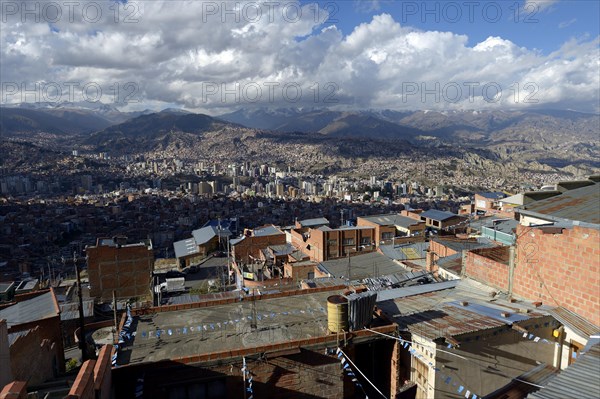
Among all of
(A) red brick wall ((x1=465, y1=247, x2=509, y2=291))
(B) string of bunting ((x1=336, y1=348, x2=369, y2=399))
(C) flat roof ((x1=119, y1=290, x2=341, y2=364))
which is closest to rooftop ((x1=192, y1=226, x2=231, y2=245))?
(A) red brick wall ((x1=465, y1=247, x2=509, y2=291))

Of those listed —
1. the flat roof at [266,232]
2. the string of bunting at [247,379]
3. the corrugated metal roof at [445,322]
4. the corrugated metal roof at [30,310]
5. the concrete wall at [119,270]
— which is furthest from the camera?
the flat roof at [266,232]

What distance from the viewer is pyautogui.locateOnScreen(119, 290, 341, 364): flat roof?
246 inches

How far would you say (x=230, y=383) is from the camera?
19.2 feet

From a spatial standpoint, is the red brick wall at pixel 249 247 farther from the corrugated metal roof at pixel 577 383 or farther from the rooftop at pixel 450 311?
the corrugated metal roof at pixel 577 383

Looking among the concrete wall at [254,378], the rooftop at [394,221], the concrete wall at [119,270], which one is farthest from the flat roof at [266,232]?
the concrete wall at [254,378]

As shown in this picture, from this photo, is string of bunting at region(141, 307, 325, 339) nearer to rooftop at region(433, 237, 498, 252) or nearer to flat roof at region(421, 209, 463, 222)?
rooftop at region(433, 237, 498, 252)

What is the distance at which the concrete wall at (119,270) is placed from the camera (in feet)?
78.4

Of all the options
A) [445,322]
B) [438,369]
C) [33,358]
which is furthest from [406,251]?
[33,358]

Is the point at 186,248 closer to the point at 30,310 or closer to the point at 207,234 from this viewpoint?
the point at 207,234

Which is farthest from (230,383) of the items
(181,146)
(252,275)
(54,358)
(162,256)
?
(181,146)

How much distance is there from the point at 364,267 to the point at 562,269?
10.1 m

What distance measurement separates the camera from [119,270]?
24484mm

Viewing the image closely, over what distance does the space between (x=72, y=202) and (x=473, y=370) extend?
68822 millimetres

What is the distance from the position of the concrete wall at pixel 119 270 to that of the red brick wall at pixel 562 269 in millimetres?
21684
